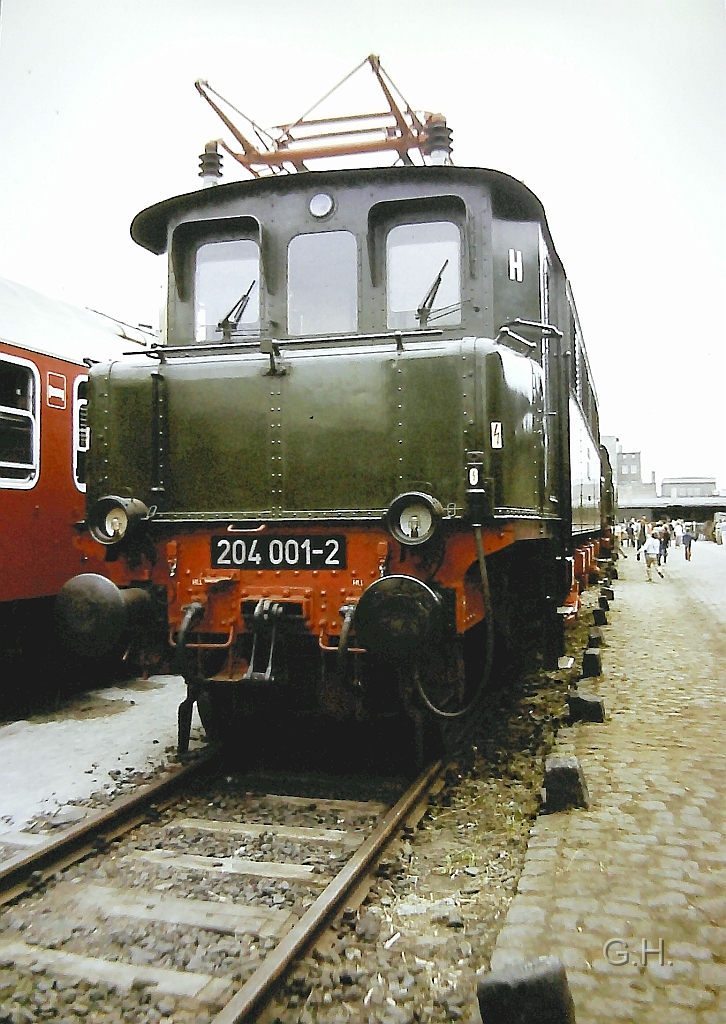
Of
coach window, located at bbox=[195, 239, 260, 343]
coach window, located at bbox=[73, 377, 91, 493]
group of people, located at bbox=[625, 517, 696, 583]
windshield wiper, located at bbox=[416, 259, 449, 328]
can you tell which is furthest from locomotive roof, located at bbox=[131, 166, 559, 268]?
group of people, located at bbox=[625, 517, 696, 583]

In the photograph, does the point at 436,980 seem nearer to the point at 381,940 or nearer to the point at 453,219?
the point at 381,940

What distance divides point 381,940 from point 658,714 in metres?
4.07

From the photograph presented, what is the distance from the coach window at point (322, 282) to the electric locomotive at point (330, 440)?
1 cm

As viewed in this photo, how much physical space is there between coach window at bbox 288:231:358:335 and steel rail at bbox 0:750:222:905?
2.90 m

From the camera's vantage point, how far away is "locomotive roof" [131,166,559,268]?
5.79m

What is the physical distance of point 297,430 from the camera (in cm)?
532

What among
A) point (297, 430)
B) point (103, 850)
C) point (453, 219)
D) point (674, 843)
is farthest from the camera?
point (453, 219)

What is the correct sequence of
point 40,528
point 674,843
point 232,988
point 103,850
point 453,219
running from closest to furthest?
point 232,988, point 674,843, point 103,850, point 453,219, point 40,528

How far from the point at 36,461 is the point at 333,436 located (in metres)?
3.92

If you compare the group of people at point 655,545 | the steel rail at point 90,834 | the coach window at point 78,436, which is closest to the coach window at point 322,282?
the steel rail at point 90,834

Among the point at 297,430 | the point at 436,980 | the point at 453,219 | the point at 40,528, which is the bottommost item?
the point at 436,980

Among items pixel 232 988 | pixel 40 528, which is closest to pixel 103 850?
pixel 232 988

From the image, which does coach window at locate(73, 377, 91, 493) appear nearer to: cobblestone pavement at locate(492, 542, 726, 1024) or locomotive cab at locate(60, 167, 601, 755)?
locomotive cab at locate(60, 167, 601, 755)

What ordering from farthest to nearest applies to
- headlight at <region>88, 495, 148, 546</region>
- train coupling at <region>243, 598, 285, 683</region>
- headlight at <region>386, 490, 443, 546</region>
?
headlight at <region>88, 495, 148, 546</region>, train coupling at <region>243, 598, 285, 683</region>, headlight at <region>386, 490, 443, 546</region>
